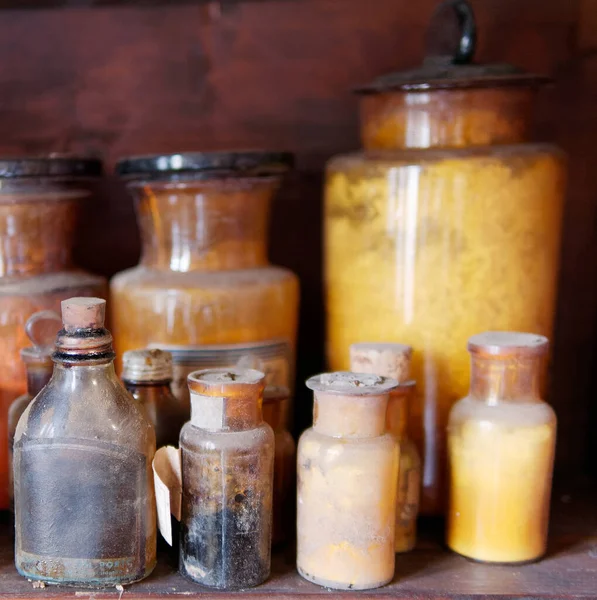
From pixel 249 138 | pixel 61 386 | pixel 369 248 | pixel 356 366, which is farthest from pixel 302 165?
pixel 61 386

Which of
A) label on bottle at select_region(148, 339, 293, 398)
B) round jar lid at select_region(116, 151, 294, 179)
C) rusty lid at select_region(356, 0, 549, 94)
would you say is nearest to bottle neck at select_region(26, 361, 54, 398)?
label on bottle at select_region(148, 339, 293, 398)

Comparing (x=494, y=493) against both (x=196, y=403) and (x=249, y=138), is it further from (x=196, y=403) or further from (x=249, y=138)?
(x=249, y=138)

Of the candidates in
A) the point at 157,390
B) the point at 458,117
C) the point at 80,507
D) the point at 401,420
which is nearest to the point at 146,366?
the point at 157,390

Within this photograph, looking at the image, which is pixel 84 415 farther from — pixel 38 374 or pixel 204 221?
pixel 204 221

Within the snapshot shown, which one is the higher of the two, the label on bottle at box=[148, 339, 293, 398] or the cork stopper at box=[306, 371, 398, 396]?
the cork stopper at box=[306, 371, 398, 396]

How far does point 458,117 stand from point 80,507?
52cm

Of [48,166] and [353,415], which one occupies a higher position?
[48,166]

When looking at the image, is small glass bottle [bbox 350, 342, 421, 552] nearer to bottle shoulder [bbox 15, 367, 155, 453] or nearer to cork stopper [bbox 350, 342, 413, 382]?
cork stopper [bbox 350, 342, 413, 382]

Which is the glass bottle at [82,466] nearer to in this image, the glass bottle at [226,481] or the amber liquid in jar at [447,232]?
the glass bottle at [226,481]

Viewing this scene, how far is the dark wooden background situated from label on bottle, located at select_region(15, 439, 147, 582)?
0.37m

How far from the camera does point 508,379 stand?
0.66m

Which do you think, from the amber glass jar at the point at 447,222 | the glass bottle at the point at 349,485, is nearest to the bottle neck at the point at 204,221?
the amber glass jar at the point at 447,222

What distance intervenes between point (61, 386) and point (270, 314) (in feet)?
0.79

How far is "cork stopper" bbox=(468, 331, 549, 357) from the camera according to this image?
0.66m
